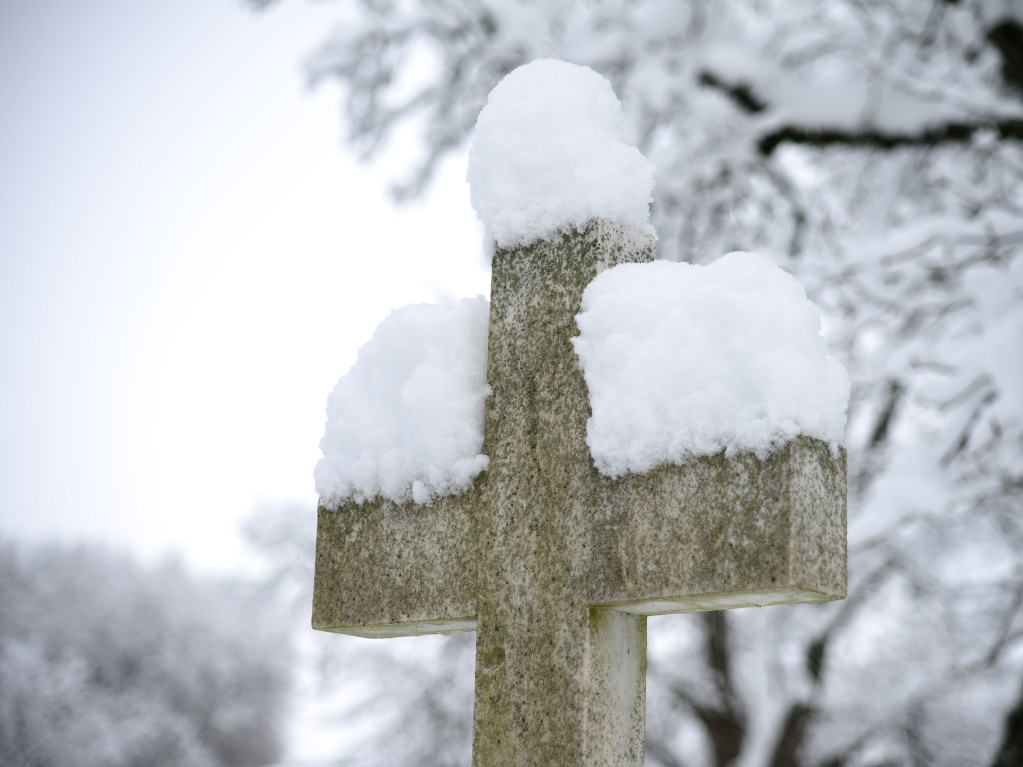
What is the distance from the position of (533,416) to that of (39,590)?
2397cm

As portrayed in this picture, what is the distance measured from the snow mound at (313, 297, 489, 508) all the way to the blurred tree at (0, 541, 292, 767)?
17934 millimetres

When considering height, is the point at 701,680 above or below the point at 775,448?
below

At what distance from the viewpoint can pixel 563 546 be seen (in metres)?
1.47

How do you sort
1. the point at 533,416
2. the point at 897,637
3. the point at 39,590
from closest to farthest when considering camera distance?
the point at 533,416
the point at 897,637
the point at 39,590

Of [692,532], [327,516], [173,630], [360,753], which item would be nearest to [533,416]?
[692,532]

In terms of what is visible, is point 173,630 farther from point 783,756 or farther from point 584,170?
point 584,170

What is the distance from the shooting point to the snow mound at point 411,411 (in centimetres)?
168

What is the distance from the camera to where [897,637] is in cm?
886

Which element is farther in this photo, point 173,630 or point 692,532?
point 173,630

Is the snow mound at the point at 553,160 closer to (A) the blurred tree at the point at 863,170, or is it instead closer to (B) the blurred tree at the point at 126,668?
(A) the blurred tree at the point at 863,170

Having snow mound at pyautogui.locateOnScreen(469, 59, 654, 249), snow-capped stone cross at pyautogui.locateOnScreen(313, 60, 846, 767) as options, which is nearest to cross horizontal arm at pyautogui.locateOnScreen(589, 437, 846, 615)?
snow-capped stone cross at pyautogui.locateOnScreen(313, 60, 846, 767)

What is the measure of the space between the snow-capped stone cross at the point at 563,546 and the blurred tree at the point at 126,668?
18102mm

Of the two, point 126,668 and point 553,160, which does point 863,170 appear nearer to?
point 553,160

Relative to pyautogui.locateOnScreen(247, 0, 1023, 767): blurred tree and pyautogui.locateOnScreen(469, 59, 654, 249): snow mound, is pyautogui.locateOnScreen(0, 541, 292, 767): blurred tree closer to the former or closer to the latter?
pyautogui.locateOnScreen(247, 0, 1023, 767): blurred tree
